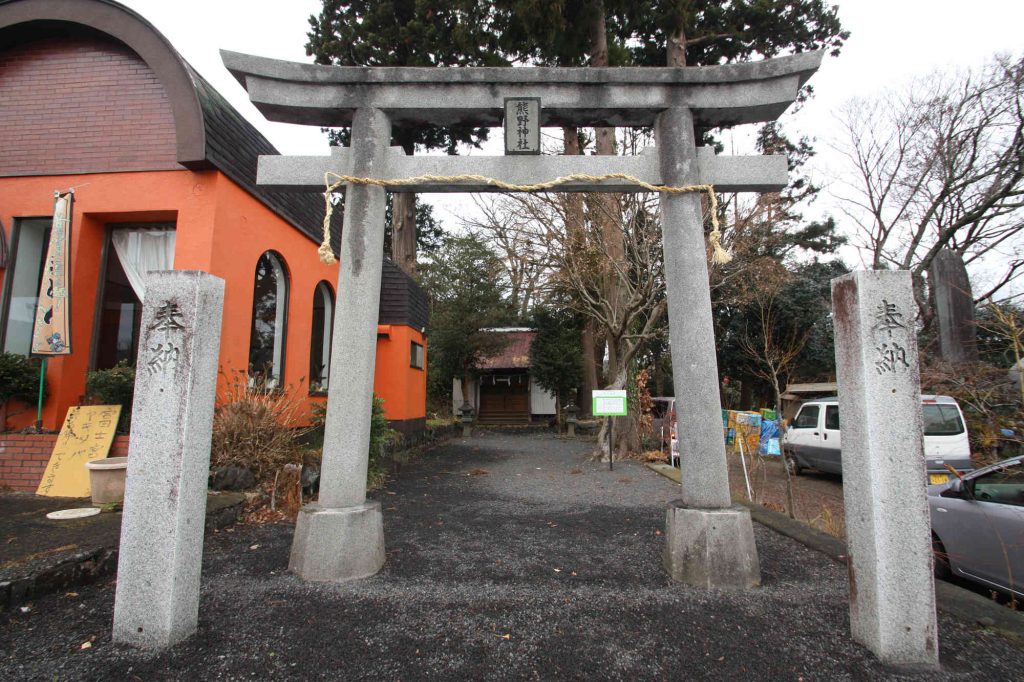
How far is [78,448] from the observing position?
542 cm

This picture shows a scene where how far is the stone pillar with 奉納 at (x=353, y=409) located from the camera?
11.9ft

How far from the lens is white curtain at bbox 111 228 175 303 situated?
6.59 metres

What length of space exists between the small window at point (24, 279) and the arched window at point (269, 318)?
252 cm

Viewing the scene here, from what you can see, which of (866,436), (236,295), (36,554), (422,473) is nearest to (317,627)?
(36,554)

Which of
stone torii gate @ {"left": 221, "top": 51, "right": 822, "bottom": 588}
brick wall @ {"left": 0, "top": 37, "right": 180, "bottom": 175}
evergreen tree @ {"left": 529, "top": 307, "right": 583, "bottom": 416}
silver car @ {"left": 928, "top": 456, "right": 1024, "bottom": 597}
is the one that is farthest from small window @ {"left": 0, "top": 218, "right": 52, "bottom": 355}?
evergreen tree @ {"left": 529, "top": 307, "right": 583, "bottom": 416}

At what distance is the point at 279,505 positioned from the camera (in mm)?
5461

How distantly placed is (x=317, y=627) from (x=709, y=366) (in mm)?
3166

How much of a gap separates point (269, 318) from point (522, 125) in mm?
5413

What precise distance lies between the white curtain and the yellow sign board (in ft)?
5.72

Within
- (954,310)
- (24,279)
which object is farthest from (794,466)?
(24,279)

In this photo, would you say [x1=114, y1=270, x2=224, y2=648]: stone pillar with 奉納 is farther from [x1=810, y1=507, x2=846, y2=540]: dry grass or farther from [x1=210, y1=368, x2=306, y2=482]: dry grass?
[x1=810, y1=507, x2=846, y2=540]: dry grass

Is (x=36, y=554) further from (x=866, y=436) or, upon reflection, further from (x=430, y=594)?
(x=866, y=436)

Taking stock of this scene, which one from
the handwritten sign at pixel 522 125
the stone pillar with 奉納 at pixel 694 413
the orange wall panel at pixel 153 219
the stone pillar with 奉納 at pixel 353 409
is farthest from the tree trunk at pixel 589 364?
the stone pillar with 奉納 at pixel 353 409

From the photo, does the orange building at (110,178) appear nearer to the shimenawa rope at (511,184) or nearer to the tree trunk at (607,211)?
the shimenawa rope at (511,184)
